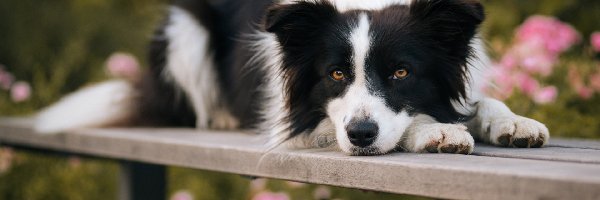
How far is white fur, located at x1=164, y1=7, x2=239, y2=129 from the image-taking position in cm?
414

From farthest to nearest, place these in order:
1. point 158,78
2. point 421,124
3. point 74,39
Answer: point 74,39 → point 158,78 → point 421,124

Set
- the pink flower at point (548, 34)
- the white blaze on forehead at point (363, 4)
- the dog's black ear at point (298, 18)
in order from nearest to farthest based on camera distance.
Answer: the dog's black ear at point (298, 18) < the white blaze on forehead at point (363, 4) < the pink flower at point (548, 34)

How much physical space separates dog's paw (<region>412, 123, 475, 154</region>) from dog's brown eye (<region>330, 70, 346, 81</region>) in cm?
32

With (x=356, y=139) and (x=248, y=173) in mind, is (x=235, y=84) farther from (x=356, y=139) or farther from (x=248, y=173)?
(x=356, y=139)

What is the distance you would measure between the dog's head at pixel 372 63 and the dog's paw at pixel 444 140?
0.08m

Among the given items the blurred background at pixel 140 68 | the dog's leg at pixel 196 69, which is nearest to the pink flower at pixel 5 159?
the blurred background at pixel 140 68

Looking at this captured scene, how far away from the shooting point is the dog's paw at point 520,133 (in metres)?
2.51

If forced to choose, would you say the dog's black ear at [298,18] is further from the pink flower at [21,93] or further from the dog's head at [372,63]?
the pink flower at [21,93]

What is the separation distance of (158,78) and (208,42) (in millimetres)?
401

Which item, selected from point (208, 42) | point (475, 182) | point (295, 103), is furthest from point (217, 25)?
point (475, 182)

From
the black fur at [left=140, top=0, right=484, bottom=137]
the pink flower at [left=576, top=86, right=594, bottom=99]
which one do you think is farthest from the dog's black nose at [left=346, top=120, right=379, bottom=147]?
the pink flower at [left=576, top=86, right=594, bottom=99]

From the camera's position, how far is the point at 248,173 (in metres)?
2.77

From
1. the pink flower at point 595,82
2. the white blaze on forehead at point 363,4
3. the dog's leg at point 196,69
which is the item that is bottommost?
the dog's leg at point 196,69

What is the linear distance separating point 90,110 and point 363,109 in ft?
7.50
